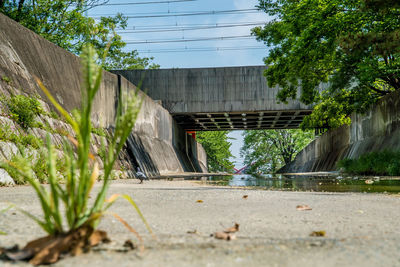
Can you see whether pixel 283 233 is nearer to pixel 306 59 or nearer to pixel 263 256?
pixel 263 256

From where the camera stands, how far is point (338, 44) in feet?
37.7

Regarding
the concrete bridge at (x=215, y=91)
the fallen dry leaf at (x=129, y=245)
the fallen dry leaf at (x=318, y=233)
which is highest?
the concrete bridge at (x=215, y=91)

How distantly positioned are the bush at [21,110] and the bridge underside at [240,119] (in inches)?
874

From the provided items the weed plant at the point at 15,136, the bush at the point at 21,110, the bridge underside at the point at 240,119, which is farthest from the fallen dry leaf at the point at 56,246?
the bridge underside at the point at 240,119

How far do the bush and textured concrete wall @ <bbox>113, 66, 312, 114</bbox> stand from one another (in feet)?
67.1

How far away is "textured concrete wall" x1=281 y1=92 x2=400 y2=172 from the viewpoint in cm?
1354

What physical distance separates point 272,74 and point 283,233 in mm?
16622

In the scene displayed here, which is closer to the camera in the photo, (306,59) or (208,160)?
(306,59)

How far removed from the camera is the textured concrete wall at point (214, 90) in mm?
28297

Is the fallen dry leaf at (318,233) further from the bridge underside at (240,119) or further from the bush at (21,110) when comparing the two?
the bridge underside at (240,119)

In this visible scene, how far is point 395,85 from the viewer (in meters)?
15.3

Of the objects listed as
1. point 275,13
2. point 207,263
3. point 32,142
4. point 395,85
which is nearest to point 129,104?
point 207,263

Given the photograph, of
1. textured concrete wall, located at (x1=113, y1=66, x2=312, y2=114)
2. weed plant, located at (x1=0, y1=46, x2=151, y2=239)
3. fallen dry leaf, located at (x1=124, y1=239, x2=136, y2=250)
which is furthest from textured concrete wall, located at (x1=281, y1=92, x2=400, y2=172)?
weed plant, located at (x1=0, y1=46, x2=151, y2=239)

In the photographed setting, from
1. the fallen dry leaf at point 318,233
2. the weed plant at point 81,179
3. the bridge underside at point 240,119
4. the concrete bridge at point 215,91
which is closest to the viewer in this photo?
the weed plant at point 81,179
